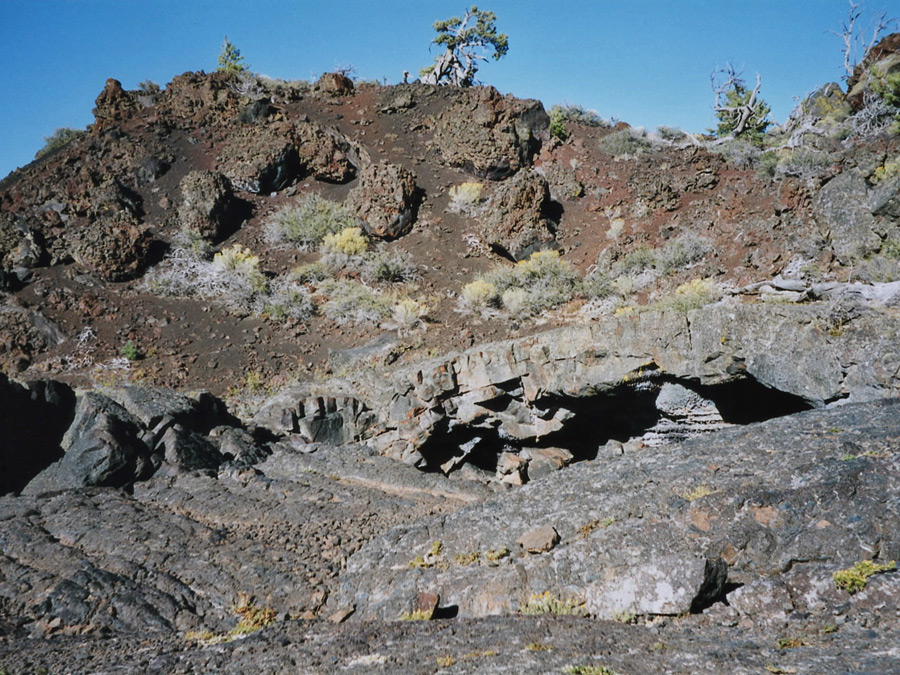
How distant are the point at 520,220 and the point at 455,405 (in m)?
12.7

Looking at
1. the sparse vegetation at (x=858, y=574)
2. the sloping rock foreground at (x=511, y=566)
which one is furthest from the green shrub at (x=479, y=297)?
the sparse vegetation at (x=858, y=574)

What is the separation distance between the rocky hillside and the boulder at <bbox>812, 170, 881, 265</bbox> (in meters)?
0.10

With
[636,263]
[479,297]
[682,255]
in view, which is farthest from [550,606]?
[636,263]

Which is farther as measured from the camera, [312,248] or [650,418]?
[312,248]

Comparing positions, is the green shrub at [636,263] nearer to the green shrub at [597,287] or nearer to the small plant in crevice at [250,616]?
the green shrub at [597,287]

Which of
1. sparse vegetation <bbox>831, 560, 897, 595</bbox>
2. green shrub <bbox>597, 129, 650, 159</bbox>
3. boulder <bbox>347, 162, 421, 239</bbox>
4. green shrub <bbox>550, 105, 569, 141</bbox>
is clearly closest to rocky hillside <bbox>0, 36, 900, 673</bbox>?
sparse vegetation <bbox>831, 560, 897, 595</bbox>

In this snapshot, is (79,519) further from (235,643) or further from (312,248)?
(312,248)

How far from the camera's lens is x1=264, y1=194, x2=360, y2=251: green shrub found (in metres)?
22.5

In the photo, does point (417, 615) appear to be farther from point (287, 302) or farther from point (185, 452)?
point (287, 302)

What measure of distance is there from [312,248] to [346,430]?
11.7 m

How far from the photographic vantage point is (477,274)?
67.6ft

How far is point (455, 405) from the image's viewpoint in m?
10.9

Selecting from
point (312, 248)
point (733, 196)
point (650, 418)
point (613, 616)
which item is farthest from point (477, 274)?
point (613, 616)

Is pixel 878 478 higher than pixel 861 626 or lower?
higher
